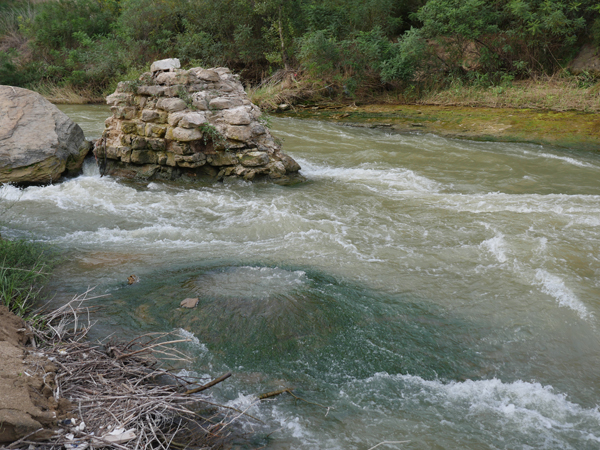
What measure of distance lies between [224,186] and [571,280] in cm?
559

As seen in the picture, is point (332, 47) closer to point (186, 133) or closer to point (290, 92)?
point (290, 92)

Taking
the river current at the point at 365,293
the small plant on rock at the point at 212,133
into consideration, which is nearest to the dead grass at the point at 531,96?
the river current at the point at 365,293

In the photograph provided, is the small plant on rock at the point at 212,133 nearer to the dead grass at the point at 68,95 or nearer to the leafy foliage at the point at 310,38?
the leafy foliage at the point at 310,38

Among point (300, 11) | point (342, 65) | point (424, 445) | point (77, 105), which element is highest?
point (300, 11)

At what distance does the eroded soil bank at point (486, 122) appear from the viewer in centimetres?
1145

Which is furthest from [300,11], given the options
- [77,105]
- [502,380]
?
[502,380]

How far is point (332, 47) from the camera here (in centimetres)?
1722

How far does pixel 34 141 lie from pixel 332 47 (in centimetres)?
1206

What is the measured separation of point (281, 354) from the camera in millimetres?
3703

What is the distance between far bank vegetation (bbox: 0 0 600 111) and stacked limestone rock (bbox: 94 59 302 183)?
7786 mm

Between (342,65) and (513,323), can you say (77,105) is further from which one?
(513,323)

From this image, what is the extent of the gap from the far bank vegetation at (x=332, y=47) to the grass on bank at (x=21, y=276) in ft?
41.9

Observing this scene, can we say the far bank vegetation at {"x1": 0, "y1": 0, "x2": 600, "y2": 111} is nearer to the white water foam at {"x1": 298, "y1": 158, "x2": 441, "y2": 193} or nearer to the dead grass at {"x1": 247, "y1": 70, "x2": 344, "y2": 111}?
the dead grass at {"x1": 247, "y1": 70, "x2": 344, "y2": 111}

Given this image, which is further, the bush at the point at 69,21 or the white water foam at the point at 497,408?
the bush at the point at 69,21
